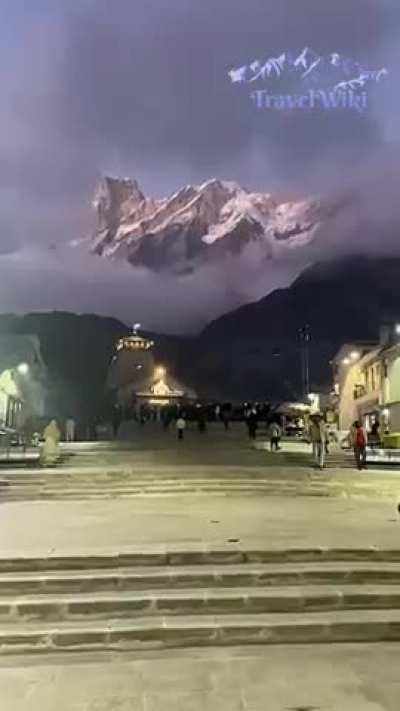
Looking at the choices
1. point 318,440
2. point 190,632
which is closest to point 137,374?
point 318,440

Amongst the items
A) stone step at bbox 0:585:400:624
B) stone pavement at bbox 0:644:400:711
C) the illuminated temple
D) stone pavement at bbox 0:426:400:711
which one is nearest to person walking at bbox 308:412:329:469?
stone pavement at bbox 0:426:400:711

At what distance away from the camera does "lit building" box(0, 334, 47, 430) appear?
39.8 m

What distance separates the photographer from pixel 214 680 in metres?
6.13

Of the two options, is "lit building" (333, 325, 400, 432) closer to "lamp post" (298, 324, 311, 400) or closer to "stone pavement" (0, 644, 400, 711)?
"lamp post" (298, 324, 311, 400)

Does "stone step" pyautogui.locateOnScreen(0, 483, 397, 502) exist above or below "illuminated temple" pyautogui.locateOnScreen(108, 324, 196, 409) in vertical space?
below

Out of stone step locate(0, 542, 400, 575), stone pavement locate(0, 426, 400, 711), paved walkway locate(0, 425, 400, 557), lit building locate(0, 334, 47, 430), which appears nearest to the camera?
stone pavement locate(0, 426, 400, 711)

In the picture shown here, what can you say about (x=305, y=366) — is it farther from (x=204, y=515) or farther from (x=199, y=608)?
(x=199, y=608)

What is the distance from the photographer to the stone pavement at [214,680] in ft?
18.4

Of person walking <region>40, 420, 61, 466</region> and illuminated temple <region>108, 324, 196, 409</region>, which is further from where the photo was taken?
illuminated temple <region>108, 324, 196, 409</region>

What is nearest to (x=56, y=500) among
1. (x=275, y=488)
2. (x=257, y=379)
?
(x=275, y=488)

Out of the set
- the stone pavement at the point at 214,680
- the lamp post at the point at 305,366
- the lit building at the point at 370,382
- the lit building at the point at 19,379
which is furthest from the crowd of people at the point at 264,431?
the lamp post at the point at 305,366

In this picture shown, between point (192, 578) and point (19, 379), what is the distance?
36315 mm

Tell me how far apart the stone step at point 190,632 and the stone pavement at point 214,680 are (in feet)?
0.62

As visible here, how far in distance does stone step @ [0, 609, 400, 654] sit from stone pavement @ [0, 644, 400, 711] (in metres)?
0.19
